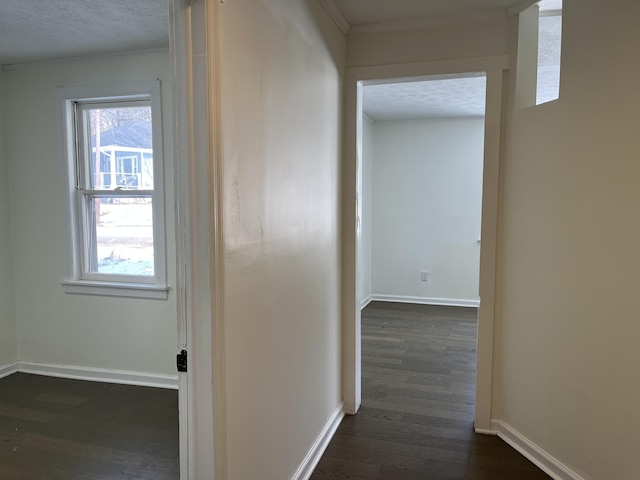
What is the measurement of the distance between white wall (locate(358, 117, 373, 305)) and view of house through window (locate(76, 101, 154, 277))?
3197mm

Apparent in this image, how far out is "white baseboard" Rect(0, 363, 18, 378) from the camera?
360 cm

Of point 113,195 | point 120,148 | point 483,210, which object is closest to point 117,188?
point 113,195

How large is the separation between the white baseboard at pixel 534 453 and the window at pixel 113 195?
2.47m

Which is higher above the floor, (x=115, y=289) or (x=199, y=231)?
(x=199, y=231)

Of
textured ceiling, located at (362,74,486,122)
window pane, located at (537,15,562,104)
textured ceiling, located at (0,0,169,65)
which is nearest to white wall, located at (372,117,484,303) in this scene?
textured ceiling, located at (362,74,486,122)

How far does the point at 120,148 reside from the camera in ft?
11.2

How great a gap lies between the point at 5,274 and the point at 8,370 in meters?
0.80

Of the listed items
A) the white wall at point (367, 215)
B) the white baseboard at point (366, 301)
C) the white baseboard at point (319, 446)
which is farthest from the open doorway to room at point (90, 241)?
the white wall at point (367, 215)

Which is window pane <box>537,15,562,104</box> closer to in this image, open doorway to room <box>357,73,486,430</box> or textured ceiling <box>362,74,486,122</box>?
textured ceiling <box>362,74,486,122</box>

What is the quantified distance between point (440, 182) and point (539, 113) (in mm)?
3764

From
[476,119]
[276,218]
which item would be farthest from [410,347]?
[476,119]

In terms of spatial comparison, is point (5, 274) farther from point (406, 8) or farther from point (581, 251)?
point (581, 251)

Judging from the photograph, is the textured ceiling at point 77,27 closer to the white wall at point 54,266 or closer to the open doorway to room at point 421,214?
the white wall at point 54,266

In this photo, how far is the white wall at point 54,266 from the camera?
3.36 metres
